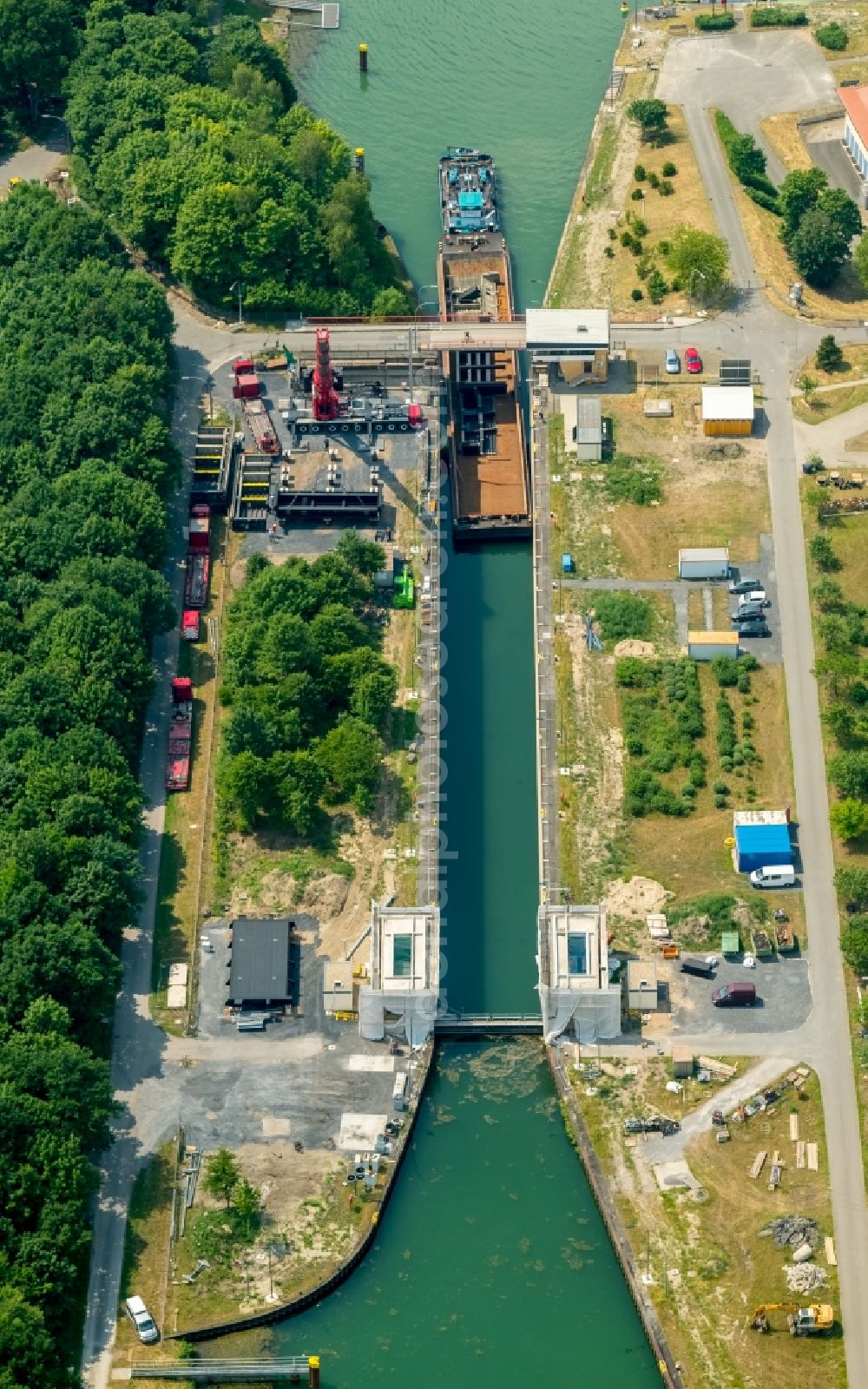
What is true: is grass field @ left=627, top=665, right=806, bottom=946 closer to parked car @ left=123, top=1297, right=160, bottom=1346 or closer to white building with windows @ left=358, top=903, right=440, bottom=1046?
white building with windows @ left=358, top=903, right=440, bottom=1046

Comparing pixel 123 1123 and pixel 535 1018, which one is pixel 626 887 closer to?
pixel 535 1018

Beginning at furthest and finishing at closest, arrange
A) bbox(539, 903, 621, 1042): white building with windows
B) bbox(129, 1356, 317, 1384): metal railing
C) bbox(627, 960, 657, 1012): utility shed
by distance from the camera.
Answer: bbox(627, 960, 657, 1012): utility shed < bbox(539, 903, 621, 1042): white building with windows < bbox(129, 1356, 317, 1384): metal railing

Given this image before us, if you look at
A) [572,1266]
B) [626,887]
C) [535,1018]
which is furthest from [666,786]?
[572,1266]

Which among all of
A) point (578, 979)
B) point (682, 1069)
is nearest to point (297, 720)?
point (578, 979)

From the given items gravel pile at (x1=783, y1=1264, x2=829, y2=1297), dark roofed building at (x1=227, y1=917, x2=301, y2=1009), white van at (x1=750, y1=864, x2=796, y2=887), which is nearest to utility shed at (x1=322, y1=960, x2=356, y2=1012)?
dark roofed building at (x1=227, y1=917, x2=301, y2=1009)

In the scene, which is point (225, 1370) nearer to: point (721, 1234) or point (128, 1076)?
point (128, 1076)
